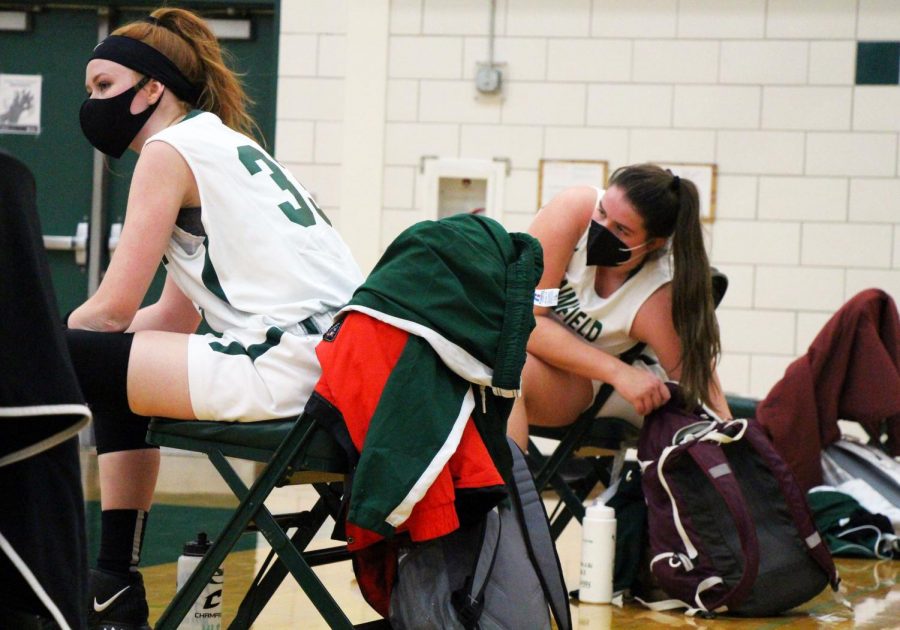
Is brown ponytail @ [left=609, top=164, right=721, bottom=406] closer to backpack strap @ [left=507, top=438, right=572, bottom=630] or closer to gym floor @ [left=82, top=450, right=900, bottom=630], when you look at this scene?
gym floor @ [left=82, top=450, right=900, bottom=630]

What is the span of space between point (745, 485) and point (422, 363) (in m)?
1.29

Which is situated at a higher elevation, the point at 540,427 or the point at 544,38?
the point at 544,38

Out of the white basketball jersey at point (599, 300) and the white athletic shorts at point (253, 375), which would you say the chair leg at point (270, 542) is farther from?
the white basketball jersey at point (599, 300)

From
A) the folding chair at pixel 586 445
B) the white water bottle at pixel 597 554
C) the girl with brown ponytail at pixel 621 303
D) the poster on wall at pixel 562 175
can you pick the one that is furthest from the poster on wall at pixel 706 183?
the white water bottle at pixel 597 554

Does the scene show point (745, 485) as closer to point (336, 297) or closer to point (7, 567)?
point (336, 297)

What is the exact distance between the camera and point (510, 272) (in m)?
1.82

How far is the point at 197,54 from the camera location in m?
2.16

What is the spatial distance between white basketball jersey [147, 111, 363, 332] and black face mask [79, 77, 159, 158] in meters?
0.17

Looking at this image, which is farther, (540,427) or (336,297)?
(540,427)

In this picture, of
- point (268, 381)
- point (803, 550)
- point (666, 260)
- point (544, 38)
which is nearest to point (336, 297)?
point (268, 381)

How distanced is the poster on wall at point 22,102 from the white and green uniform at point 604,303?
13.6 feet

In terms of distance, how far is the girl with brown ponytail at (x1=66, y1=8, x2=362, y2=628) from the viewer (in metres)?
1.79

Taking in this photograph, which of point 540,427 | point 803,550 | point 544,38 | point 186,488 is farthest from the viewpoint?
point 544,38

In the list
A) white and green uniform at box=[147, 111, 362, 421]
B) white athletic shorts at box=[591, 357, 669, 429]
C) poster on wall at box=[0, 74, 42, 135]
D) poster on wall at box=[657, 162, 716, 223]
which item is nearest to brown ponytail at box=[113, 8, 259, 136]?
white and green uniform at box=[147, 111, 362, 421]
